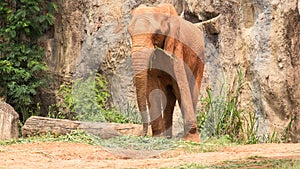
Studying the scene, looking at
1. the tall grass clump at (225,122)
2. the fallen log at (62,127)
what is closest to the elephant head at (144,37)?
the fallen log at (62,127)

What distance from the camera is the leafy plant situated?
1675 centimetres

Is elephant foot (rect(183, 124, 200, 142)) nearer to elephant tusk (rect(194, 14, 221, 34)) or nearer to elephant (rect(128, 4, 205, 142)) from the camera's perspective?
elephant (rect(128, 4, 205, 142))

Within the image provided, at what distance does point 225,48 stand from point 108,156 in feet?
19.0

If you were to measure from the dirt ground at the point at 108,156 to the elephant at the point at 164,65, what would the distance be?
3.44 feet

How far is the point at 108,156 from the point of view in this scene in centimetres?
975

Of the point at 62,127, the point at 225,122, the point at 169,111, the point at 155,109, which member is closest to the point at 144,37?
the point at 155,109

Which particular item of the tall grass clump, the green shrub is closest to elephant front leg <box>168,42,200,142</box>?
the tall grass clump

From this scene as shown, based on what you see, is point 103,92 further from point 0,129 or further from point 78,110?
point 0,129

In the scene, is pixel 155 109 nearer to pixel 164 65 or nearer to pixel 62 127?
pixel 164 65

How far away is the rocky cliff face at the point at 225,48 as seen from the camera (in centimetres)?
1352

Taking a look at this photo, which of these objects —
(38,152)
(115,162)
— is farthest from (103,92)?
(115,162)

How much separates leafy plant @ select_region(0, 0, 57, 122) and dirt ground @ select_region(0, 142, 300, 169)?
235 inches

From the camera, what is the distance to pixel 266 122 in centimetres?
1367

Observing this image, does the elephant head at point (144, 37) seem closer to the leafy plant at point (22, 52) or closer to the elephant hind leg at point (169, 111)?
the elephant hind leg at point (169, 111)
